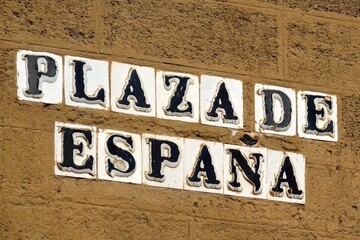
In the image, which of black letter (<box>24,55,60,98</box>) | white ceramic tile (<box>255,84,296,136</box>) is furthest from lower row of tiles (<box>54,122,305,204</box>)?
black letter (<box>24,55,60,98</box>)

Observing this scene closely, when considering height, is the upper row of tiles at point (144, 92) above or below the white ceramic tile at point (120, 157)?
above

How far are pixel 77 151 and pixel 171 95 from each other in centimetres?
69

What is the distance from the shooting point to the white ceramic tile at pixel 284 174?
11.0 m

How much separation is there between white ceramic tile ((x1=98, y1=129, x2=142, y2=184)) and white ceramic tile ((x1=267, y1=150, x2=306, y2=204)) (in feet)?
2.65

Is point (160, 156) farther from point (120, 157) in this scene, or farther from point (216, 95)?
point (216, 95)

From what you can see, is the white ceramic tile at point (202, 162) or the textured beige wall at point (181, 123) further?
the white ceramic tile at point (202, 162)

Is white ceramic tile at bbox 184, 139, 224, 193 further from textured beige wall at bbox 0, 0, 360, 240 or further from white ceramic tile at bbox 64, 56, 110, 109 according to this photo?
white ceramic tile at bbox 64, 56, 110, 109

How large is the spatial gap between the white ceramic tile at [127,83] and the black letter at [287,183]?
2.71ft

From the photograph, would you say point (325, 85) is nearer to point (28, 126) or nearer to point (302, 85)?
point (302, 85)

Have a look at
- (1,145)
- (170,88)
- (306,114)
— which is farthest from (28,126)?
(306,114)

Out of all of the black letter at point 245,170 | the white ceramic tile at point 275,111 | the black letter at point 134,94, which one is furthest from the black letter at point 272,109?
the black letter at point 134,94

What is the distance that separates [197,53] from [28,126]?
1.16 meters

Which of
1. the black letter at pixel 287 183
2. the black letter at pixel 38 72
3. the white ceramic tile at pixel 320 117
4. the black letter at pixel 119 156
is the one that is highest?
the black letter at pixel 38 72

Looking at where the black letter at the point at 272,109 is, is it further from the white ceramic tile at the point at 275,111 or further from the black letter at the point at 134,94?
the black letter at the point at 134,94
